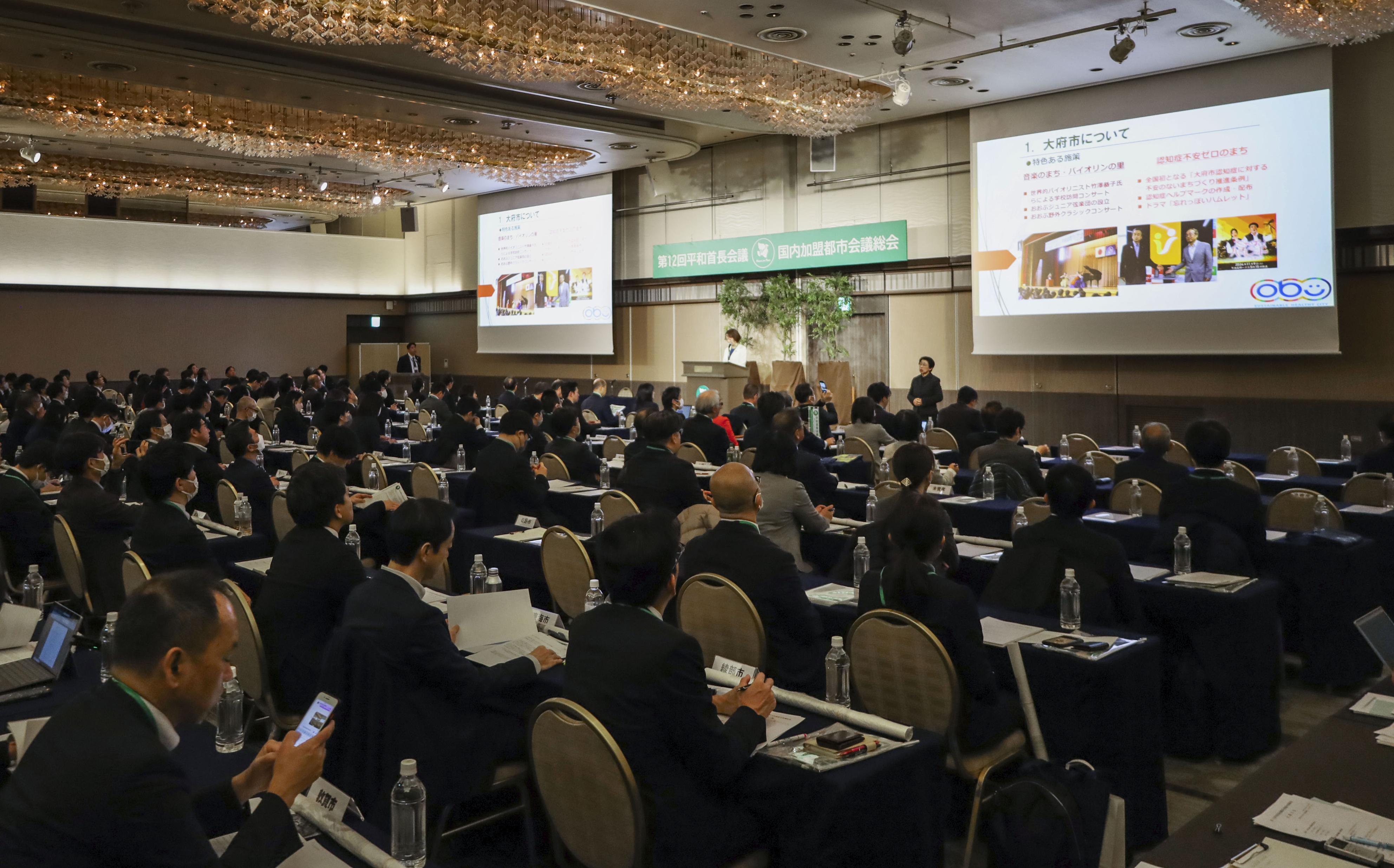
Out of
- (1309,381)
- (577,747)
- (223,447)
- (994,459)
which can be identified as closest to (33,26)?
(223,447)

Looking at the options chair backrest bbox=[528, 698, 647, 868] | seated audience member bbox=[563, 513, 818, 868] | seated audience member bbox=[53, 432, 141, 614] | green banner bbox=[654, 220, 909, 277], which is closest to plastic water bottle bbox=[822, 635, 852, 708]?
seated audience member bbox=[563, 513, 818, 868]

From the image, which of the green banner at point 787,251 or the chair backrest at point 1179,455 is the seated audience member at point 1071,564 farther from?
the green banner at point 787,251

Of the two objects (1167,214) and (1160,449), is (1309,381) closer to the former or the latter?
(1167,214)

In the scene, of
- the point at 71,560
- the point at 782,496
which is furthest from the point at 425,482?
the point at 782,496

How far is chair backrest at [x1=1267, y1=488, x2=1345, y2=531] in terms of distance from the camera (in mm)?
6008

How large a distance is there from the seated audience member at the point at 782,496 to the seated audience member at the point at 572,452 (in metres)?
3.15

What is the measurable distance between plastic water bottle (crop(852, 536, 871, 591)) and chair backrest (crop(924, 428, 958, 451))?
4.65m

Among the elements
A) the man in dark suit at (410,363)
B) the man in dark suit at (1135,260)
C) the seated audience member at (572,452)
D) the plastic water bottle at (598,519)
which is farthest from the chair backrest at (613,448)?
the man in dark suit at (410,363)

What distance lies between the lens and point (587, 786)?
2467mm

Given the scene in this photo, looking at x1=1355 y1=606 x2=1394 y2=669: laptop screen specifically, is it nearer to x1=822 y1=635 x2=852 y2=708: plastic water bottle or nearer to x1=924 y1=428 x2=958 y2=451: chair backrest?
x1=822 y1=635 x2=852 y2=708: plastic water bottle

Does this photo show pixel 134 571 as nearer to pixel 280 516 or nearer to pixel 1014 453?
pixel 280 516

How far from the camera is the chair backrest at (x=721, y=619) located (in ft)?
12.0

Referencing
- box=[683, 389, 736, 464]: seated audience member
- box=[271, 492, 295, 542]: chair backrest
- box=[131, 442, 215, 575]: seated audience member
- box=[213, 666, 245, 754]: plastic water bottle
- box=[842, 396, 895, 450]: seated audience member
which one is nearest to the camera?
box=[213, 666, 245, 754]: plastic water bottle

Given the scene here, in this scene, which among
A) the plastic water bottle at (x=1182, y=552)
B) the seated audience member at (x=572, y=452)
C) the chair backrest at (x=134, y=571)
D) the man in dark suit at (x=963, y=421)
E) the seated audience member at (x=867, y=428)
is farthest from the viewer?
the man in dark suit at (x=963, y=421)
